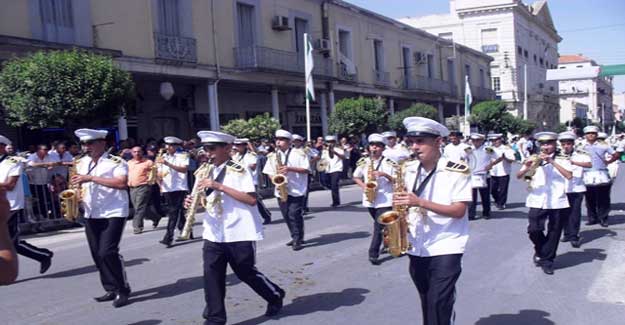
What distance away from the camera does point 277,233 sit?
36.4ft

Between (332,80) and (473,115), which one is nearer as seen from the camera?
(332,80)

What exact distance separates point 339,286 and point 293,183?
2762mm

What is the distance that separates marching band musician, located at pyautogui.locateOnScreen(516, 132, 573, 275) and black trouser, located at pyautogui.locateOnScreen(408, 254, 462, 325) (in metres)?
3.59

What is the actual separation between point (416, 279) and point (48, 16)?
15.2 meters

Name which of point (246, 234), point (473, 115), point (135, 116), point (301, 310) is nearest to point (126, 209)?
point (246, 234)

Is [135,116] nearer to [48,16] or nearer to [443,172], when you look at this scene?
[48,16]

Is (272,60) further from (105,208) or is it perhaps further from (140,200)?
(105,208)

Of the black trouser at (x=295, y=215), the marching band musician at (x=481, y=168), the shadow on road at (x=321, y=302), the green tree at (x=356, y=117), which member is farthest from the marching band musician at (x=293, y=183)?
the green tree at (x=356, y=117)

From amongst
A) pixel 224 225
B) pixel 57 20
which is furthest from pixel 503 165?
pixel 57 20

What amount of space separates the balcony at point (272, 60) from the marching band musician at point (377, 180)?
14939 millimetres

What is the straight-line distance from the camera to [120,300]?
6602 millimetres

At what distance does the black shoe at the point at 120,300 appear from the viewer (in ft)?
21.6

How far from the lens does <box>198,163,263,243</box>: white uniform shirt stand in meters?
5.59

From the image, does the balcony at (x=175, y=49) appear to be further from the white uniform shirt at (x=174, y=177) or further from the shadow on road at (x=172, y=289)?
the shadow on road at (x=172, y=289)
